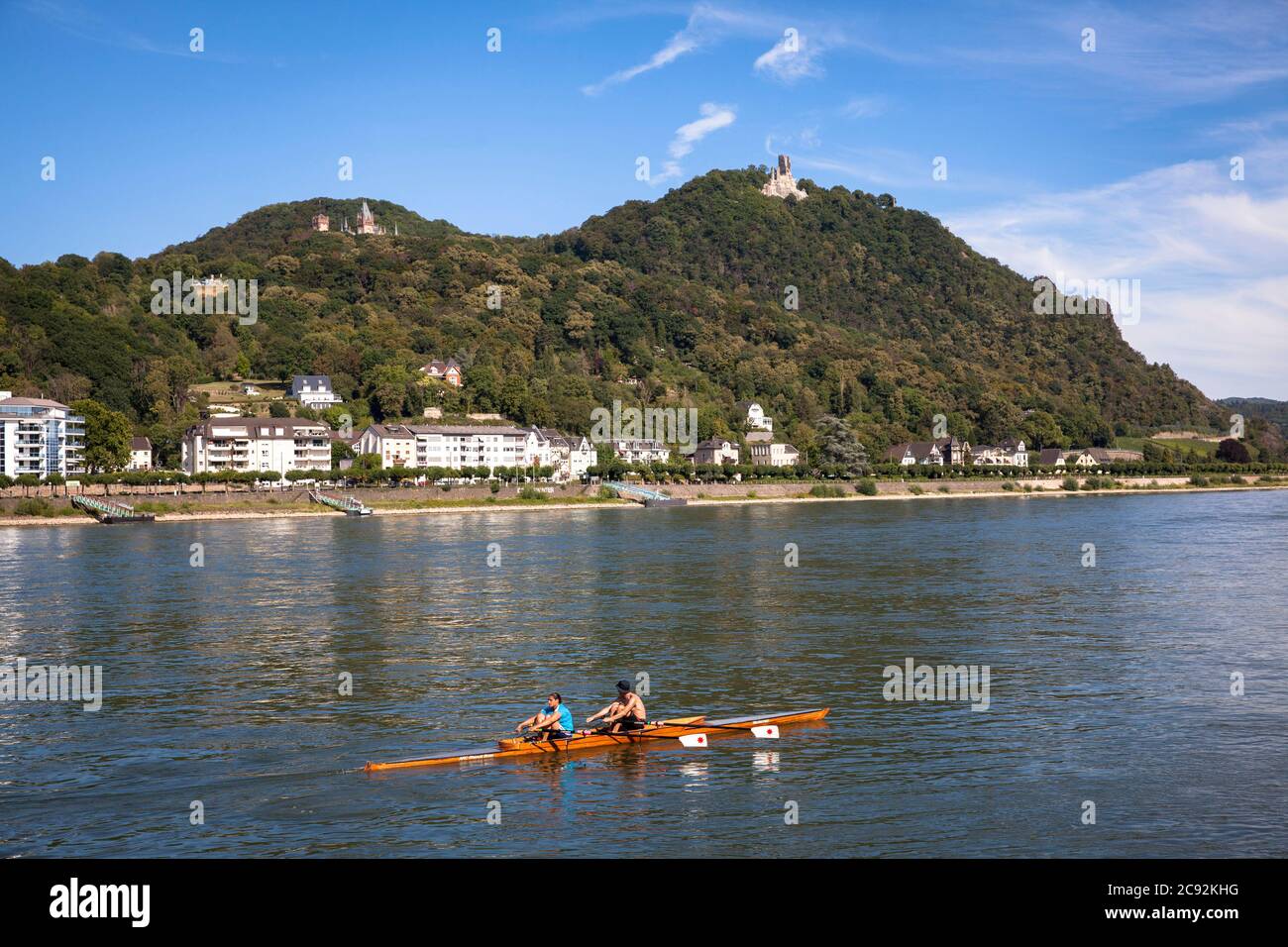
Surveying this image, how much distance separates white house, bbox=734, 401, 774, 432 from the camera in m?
176

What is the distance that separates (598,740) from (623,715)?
0.65 m

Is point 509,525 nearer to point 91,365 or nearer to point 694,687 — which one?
point 694,687

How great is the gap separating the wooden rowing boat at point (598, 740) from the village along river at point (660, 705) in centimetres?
25

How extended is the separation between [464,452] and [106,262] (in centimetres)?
9732

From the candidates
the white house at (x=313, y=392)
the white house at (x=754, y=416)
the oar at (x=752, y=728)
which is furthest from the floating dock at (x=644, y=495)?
the oar at (x=752, y=728)

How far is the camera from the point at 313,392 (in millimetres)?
149250

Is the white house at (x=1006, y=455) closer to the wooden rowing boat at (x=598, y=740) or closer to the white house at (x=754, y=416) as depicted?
the white house at (x=754, y=416)

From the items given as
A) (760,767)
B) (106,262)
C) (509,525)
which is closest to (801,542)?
(509,525)

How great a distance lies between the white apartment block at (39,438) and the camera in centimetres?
11025

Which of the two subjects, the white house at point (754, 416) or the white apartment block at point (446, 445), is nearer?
the white apartment block at point (446, 445)

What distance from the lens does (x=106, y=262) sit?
196 meters

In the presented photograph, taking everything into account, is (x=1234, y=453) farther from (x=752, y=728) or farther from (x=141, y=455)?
(x=752, y=728)
